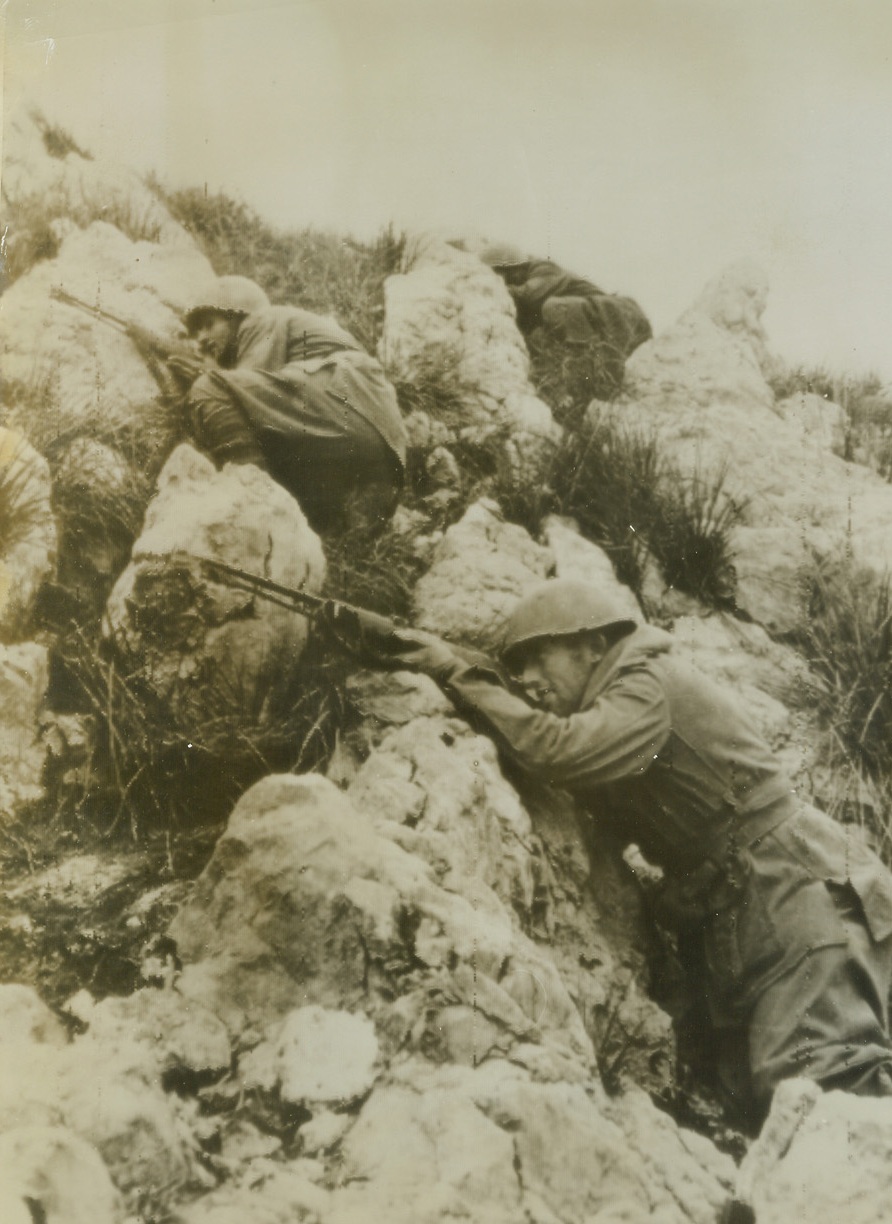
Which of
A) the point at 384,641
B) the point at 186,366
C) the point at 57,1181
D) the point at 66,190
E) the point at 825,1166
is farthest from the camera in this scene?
the point at 66,190

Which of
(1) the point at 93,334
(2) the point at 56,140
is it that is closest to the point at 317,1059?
(1) the point at 93,334

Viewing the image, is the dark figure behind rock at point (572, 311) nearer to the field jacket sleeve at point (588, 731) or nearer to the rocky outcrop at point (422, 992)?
the field jacket sleeve at point (588, 731)

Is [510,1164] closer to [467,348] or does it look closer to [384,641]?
[384,641]

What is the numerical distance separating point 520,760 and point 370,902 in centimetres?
64

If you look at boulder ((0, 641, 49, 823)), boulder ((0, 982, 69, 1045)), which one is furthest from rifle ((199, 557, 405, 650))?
boulder ((0, 982, 69, 1045))

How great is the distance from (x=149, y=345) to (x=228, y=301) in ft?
1.04

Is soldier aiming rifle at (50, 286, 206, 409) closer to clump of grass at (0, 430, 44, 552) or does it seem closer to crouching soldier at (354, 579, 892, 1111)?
clump of grass at (0, 430, 44, 552)

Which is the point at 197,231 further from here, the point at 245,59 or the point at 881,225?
the point at 881,225

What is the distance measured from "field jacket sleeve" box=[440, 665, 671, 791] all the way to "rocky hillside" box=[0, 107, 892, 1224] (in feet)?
0.32

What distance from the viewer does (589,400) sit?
164 inches

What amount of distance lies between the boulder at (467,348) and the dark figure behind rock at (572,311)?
0.18 feet

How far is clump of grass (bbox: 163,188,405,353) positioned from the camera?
4.24 m

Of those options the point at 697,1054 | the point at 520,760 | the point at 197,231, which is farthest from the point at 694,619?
the point at 197,231

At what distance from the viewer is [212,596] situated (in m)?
3.93
